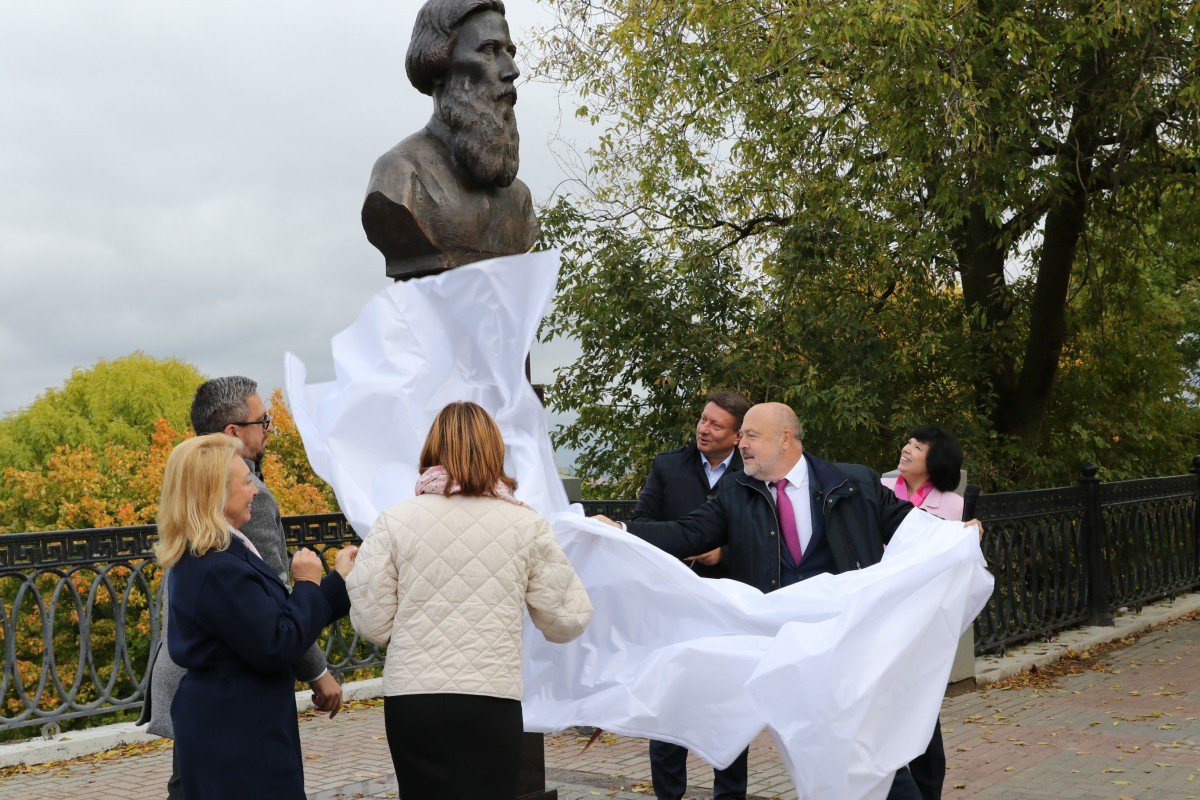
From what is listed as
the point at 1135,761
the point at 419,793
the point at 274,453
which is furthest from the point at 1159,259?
the point at 419,793

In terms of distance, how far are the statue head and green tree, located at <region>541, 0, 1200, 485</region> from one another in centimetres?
614

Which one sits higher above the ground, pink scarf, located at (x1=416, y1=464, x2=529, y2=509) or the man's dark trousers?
pink scarf, located at (x1=416, y1=464, x2=529, y2=509)

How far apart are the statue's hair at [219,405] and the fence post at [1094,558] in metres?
10.4

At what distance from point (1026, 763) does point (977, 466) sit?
6.77 metres

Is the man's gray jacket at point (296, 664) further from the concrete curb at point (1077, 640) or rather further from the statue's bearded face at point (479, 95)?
the concrete curb at point (1077, 640)

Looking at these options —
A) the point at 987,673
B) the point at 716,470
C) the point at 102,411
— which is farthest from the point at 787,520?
the point at 102,411

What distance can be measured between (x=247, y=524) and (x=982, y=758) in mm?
5277

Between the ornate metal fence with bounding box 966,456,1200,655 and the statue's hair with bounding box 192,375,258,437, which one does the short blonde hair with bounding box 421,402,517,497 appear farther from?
the ornate metal fence with bounding box 966,456,1200,655

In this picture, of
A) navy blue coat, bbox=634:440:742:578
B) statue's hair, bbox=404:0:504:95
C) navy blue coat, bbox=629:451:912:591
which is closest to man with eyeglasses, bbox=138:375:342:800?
navy blue coat, bbox=629:451:912:591

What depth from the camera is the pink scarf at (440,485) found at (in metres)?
3.94

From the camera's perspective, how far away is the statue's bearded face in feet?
18.9

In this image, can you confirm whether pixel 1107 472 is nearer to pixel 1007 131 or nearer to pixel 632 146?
pixel 1007 131

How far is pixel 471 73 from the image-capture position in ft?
19.0

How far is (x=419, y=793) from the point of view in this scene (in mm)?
3959
